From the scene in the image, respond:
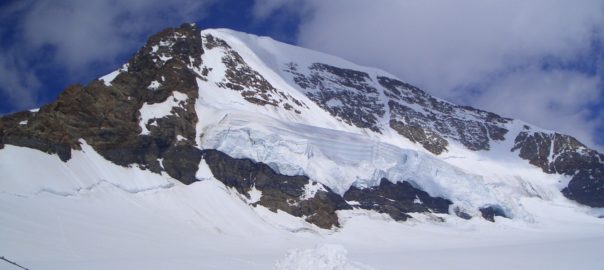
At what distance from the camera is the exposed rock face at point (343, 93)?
307ft

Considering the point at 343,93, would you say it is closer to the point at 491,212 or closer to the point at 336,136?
the point at 336,136

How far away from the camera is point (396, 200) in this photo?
62.6 m

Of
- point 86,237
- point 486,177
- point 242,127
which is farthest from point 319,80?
point 86,237

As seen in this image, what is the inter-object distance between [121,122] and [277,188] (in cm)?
1572

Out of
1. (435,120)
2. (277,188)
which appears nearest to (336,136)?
(277,188)

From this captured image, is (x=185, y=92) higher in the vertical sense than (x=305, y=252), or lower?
higher

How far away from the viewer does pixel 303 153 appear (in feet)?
188

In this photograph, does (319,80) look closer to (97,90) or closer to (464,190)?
(464,190)

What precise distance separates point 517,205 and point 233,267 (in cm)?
5421

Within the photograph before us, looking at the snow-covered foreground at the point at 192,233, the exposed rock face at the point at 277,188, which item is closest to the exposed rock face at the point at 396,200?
the snow-covered foreground at the point at 192,233

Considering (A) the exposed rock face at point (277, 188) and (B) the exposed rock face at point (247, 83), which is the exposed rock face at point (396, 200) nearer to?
(A) the exposed rock face at point (277, 188)

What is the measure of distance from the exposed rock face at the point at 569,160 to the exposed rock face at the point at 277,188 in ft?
173

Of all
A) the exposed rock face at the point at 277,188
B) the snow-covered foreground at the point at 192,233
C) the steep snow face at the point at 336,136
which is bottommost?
the snow-covered foreground at the point at 192,233

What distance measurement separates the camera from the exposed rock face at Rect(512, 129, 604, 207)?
3556 inches
